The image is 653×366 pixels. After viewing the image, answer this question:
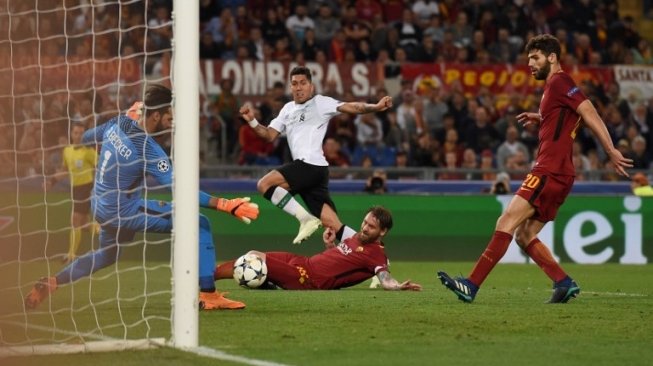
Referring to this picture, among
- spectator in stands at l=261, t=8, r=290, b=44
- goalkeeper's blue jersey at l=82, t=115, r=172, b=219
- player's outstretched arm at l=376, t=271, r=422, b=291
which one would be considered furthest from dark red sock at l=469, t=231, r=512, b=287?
spectator in stands at l=261, t=8, r=290, b=44

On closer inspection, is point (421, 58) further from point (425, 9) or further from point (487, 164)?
point (487, 164)

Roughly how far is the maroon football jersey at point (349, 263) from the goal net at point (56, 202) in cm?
142

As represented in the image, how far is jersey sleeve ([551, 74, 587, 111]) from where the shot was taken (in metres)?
10.8

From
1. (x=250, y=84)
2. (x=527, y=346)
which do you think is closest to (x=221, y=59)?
(x=250, y=84)

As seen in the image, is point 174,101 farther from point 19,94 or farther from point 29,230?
point 29,230

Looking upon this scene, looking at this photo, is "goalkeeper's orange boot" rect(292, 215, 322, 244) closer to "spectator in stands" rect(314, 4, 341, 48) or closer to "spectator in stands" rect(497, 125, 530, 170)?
"spectator in stands" rect(497, 125, 530, 170)

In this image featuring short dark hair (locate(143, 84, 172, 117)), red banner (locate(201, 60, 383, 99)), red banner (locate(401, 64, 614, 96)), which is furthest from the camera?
red banner (locate(401, 64, 614, 96))

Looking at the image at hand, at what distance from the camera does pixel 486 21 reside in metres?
25.3

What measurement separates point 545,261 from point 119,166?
3.72 m

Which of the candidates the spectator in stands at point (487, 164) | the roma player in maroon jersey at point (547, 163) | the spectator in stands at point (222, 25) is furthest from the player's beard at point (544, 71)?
the spectator in stands at point (222, 25)

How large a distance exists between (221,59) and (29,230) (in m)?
9.42

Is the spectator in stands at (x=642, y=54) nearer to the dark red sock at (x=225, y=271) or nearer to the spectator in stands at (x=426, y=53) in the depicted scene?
the spectator in stands at (x=426, y=53)

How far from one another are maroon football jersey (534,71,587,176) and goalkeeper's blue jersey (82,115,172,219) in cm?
320

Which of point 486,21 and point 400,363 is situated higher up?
point 486,21
